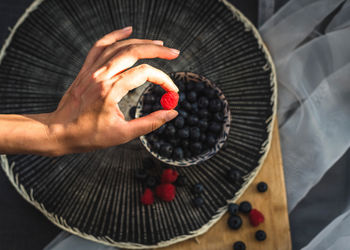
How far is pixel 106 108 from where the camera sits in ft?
2.22

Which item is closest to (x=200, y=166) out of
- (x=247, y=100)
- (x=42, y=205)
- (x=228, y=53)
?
(x=247, y=100)

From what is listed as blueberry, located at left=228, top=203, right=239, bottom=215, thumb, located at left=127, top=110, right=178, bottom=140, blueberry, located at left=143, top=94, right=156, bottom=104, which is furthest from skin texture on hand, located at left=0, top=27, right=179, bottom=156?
blueberry, located at left=228, top=203, right=239, bottom=215

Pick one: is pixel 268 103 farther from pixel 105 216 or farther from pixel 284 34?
pixel 105 216

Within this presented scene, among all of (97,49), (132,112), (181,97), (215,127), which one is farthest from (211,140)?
(97,49)

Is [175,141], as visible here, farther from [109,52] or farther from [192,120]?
[109,52]

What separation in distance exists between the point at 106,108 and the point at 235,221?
1.58ft

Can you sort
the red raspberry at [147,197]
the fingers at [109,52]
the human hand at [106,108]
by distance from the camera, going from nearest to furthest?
the human hand at [106,108] → the fingers at [109,52] → the red raspberry at [147,197]

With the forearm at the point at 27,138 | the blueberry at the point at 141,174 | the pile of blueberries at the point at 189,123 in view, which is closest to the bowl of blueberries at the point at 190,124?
the pile of blueberries at the point at 189,123

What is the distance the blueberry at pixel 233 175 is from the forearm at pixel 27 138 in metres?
0.45

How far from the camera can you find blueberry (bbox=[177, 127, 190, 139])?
2.74 feet

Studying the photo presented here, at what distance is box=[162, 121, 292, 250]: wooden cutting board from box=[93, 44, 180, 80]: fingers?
1.37 ft

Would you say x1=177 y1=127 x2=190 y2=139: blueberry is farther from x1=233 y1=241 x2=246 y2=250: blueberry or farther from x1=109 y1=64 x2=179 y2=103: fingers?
x1=233 y1=241 x2=246 y2=250: blueberry

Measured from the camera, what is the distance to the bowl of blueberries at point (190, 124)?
83 centimetres

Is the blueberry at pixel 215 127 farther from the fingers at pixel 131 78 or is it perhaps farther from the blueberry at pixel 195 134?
the fingers at pixel 131 78
